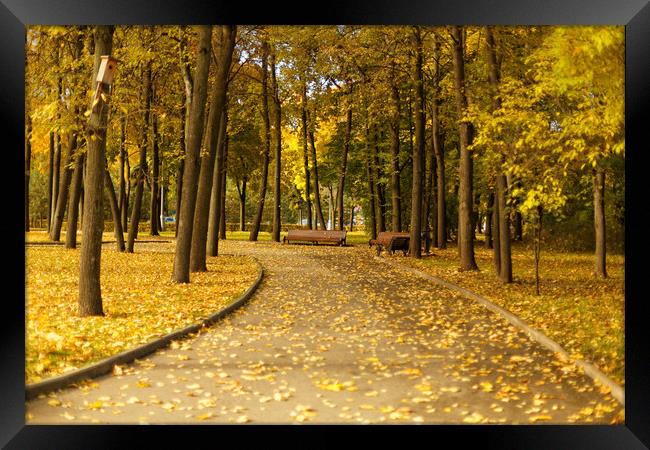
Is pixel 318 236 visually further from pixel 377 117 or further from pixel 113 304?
pixel 113 304

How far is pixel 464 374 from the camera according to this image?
25.8 feet

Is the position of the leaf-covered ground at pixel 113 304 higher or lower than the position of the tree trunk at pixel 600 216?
lower

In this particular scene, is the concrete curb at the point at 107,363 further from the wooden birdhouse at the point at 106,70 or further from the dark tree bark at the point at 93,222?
the wooden birdhouse at the point at 106,70

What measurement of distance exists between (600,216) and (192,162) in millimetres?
10074

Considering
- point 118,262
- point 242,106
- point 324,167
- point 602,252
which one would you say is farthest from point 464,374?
point 324,167

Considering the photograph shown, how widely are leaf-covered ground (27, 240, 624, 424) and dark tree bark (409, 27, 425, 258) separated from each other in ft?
40.2

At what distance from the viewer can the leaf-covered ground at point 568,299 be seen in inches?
352

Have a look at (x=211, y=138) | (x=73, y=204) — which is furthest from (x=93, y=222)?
(x=73, y=204)

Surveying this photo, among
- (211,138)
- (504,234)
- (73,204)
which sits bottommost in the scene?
(504,234)

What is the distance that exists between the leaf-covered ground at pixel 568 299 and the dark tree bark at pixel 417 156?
2.61 ft

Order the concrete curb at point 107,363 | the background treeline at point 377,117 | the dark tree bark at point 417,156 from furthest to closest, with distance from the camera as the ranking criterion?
the dark tree bark at point 417,156
the background treeline at point 377,117
the concrete curb at point 107,363
